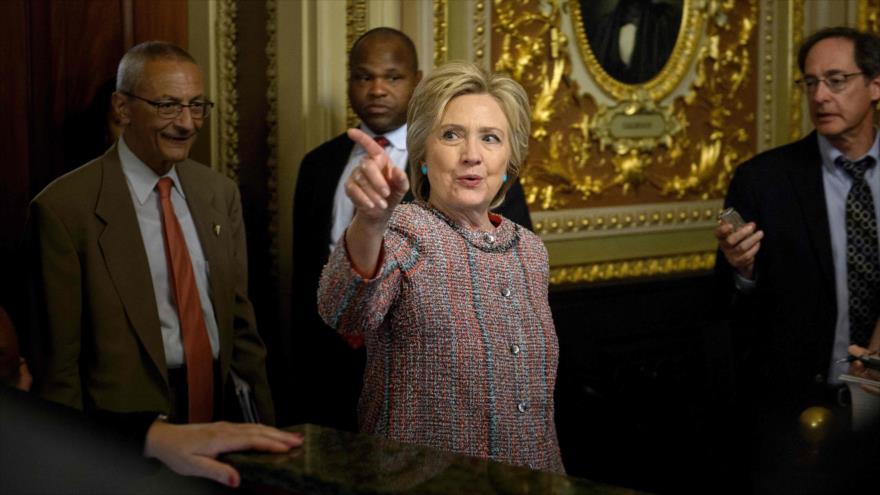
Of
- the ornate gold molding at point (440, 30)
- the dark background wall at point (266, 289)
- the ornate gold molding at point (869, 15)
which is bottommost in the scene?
the dark background wall at point (266, 289)

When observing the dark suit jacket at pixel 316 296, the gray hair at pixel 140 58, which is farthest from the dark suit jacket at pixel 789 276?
the gray hair at pixel 140 58

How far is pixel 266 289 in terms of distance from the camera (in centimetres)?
490

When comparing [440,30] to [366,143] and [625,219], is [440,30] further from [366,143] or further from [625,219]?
[366,143]

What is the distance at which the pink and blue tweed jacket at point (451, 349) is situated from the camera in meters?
2.33

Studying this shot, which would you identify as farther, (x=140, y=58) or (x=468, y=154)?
(x=140, y=58)

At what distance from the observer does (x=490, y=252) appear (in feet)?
8.14

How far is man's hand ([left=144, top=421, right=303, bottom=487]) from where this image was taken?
60.9 inches

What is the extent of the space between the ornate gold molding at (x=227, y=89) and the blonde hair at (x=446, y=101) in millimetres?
2282

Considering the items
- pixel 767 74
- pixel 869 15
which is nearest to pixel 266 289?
pixel 767 74

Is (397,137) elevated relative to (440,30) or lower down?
lower down

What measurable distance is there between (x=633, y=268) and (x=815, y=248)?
2108 millimetres

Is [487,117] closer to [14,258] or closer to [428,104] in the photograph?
[428,104]

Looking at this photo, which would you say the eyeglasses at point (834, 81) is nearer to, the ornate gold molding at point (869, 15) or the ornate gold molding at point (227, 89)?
the ornate gold molding at point (227, 89)

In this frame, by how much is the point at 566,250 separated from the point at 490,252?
10.5ft
